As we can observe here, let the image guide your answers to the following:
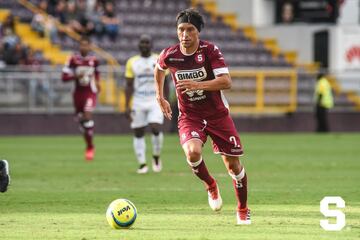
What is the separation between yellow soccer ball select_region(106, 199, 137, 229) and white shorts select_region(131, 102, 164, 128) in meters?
8.49

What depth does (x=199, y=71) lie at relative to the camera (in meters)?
12.0

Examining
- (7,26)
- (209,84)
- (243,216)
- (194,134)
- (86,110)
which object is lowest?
(86,110)

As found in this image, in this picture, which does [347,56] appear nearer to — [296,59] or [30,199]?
[296,59]

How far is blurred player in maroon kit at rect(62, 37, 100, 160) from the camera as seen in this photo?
22.5 metres

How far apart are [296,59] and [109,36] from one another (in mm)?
7306

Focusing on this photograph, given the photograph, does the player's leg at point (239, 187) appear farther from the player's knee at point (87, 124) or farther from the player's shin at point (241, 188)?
the player's knee at point (87, 124)

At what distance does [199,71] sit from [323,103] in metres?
24.4

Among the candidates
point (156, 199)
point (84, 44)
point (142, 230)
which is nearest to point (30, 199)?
point (156, 199)

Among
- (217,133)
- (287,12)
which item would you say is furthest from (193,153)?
(287,12)

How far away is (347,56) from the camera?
1588 inches

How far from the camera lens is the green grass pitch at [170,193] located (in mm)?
11133

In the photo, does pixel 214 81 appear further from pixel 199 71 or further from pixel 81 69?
pixel 81 69

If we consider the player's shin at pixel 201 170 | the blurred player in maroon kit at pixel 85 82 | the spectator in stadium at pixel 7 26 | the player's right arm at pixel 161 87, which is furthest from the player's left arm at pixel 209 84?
the spectator in stadium at pixel 7 26

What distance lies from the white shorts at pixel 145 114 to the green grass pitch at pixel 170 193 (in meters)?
1.01
